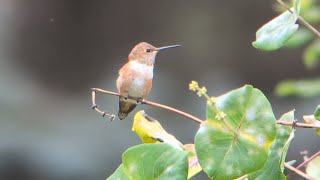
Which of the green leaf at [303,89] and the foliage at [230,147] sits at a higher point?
the green leaf at [303,89]

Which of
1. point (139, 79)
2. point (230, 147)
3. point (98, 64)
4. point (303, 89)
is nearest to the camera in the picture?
point (230, 147)

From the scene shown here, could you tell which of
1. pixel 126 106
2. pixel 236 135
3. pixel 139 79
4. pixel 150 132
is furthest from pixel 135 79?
pixel 236 135

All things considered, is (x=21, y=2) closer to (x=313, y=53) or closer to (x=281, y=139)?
(x=313, y=53)

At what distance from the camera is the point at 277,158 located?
4.10ft

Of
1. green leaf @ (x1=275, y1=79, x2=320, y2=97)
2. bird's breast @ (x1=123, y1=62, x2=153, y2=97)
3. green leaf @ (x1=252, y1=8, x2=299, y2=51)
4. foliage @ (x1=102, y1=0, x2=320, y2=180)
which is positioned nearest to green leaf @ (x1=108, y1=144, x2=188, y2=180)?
foliage @ (x1=102, y1=0, x2=320, y2=180)

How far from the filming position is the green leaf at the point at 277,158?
4.02 feet

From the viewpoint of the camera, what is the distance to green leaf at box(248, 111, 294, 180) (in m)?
1.23

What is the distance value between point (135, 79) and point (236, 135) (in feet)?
3.66

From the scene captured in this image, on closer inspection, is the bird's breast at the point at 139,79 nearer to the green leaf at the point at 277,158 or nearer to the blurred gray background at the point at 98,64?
the green leaf at the point at 277,158

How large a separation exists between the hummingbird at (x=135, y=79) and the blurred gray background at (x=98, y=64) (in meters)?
3.08

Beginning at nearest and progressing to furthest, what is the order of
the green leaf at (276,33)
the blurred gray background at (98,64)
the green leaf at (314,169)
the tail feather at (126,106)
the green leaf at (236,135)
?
the green leaf at (236,135), the green leaf at (276,33), the green leaf at (314,169), the tail feather at (126,106), the blurred gray background at (98,64)

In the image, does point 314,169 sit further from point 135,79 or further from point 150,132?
point 135,79

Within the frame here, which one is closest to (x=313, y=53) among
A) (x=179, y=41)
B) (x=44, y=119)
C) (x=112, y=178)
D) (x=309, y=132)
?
(x=112, y=178)

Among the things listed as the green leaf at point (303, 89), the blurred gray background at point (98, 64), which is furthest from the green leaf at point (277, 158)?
the blurred gray background at point (98, 64)
